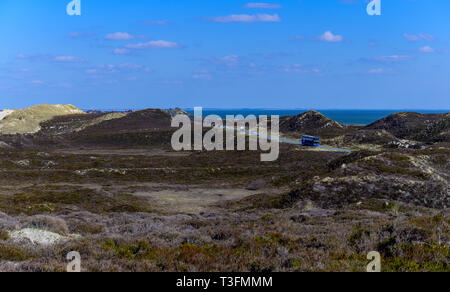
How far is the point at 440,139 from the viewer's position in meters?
76.6

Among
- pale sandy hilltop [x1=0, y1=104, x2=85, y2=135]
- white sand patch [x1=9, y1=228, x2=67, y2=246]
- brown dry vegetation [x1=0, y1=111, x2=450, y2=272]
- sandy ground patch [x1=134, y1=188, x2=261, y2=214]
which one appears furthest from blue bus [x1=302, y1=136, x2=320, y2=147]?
pale sandy hilltop [x1=0, y1=104, x2=85, y2=135]

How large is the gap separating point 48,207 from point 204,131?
270 feet

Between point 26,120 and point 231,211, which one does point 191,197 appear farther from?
point 26,120

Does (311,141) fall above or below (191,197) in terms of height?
above

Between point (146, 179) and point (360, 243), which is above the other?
point (360, 243)

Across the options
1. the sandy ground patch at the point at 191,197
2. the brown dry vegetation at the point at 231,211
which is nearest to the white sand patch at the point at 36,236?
the brown dry vegetation at the point at 231,211

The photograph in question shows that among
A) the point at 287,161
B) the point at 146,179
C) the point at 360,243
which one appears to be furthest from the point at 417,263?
the point at 287,161

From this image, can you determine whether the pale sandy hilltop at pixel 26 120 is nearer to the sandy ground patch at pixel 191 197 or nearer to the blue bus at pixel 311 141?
the blue bus at pixel 311 141

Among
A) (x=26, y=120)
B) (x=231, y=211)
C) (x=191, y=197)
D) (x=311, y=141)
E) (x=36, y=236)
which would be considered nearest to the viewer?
(x=36, y=236)

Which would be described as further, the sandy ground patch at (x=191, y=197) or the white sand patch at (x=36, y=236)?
the sandy ground patch at (x=191, y=197)

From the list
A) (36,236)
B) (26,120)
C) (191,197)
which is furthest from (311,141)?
(26,120)

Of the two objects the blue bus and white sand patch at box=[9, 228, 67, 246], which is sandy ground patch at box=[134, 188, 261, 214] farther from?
the blue bus

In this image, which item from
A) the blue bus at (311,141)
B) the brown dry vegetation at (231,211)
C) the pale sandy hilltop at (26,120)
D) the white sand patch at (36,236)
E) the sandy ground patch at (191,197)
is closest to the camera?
the brown dry vegetation at (231,211)
